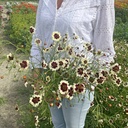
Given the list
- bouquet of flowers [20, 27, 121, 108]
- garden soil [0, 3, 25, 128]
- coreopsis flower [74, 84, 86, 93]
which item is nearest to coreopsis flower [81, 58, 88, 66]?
bouquet of flowers [20, 27, 121, 108]

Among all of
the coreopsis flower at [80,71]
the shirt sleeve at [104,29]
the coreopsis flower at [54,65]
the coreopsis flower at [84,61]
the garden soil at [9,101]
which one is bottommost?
the garden soil at [9,101]

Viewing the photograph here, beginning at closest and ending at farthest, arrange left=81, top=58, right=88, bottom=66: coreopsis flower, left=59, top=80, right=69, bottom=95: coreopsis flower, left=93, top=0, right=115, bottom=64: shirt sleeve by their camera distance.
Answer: left=59, top=80, right=69, bottom=95: coreopsis flower < left=81, top=58, right=88, bottom=66: coreopsis flower < left=93, top=0, right=115, bottom=64: shirt sleeve

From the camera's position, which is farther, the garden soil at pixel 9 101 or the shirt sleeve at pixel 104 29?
the garden soil at pixel 9 101

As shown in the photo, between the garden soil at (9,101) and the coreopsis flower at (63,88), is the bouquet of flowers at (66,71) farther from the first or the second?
the garden soil at (9,101)

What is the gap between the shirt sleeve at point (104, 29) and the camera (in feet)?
5.52

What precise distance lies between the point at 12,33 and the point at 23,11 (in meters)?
1.56

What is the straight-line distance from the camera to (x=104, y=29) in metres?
1.72

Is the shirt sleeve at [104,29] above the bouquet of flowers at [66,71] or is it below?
above

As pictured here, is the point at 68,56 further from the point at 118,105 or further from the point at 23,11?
the point at 23,11

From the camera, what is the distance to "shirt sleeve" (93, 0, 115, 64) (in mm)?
1683

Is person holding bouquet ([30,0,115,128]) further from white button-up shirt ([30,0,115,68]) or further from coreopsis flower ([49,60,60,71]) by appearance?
coreopsis flower ([49,60,60,71])

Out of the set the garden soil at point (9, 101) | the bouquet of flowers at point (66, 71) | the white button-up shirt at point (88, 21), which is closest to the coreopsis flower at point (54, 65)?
the bouquet of flowers at point (66, 71)

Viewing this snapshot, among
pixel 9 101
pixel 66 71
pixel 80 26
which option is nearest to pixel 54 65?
pixel 66 71

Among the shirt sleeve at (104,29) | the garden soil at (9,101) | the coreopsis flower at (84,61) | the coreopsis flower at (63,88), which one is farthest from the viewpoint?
the garden soil at (9,101)
